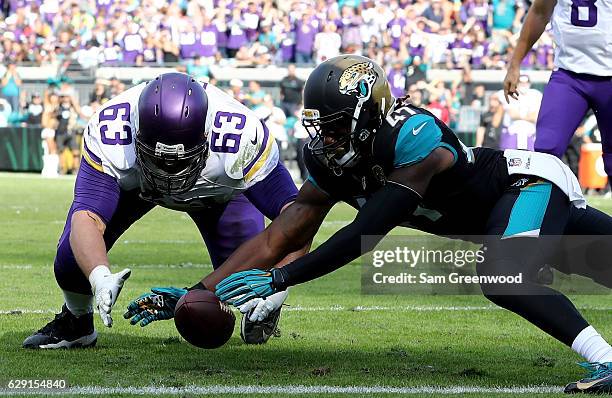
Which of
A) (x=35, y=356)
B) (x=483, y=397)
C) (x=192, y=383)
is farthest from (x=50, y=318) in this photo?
(x=483, y=397)

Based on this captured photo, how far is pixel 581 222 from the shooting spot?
189 inches

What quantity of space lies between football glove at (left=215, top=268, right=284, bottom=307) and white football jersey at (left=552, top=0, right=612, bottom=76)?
8.93 ft

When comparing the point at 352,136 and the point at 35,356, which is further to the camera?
the point at 35,356

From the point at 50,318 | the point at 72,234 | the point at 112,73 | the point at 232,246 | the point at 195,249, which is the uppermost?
the point at 72,234

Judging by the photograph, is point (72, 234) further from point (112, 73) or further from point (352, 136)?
point (112, 73)

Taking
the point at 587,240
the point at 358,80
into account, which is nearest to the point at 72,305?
the point at 358,80

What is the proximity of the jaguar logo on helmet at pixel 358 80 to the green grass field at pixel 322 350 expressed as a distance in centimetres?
113

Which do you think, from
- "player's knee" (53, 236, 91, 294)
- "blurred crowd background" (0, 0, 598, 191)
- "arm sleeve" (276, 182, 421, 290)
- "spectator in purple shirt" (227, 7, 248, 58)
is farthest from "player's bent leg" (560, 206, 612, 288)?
"spectator in purple shirt" (227, 7, 248, 58)

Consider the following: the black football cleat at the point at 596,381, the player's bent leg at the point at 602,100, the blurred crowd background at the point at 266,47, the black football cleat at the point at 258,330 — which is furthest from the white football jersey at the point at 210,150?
the blurred crowd background at the point at 266,47

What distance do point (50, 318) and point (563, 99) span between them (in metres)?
2.98

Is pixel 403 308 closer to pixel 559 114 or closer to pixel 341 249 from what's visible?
pixel 559 114

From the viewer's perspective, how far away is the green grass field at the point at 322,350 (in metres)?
4.39

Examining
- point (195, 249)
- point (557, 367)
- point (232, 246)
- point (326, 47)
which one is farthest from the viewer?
point (326, 47)

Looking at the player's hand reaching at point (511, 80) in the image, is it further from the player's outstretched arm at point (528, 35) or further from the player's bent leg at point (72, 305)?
the player's bent leg at point (72, 305)
